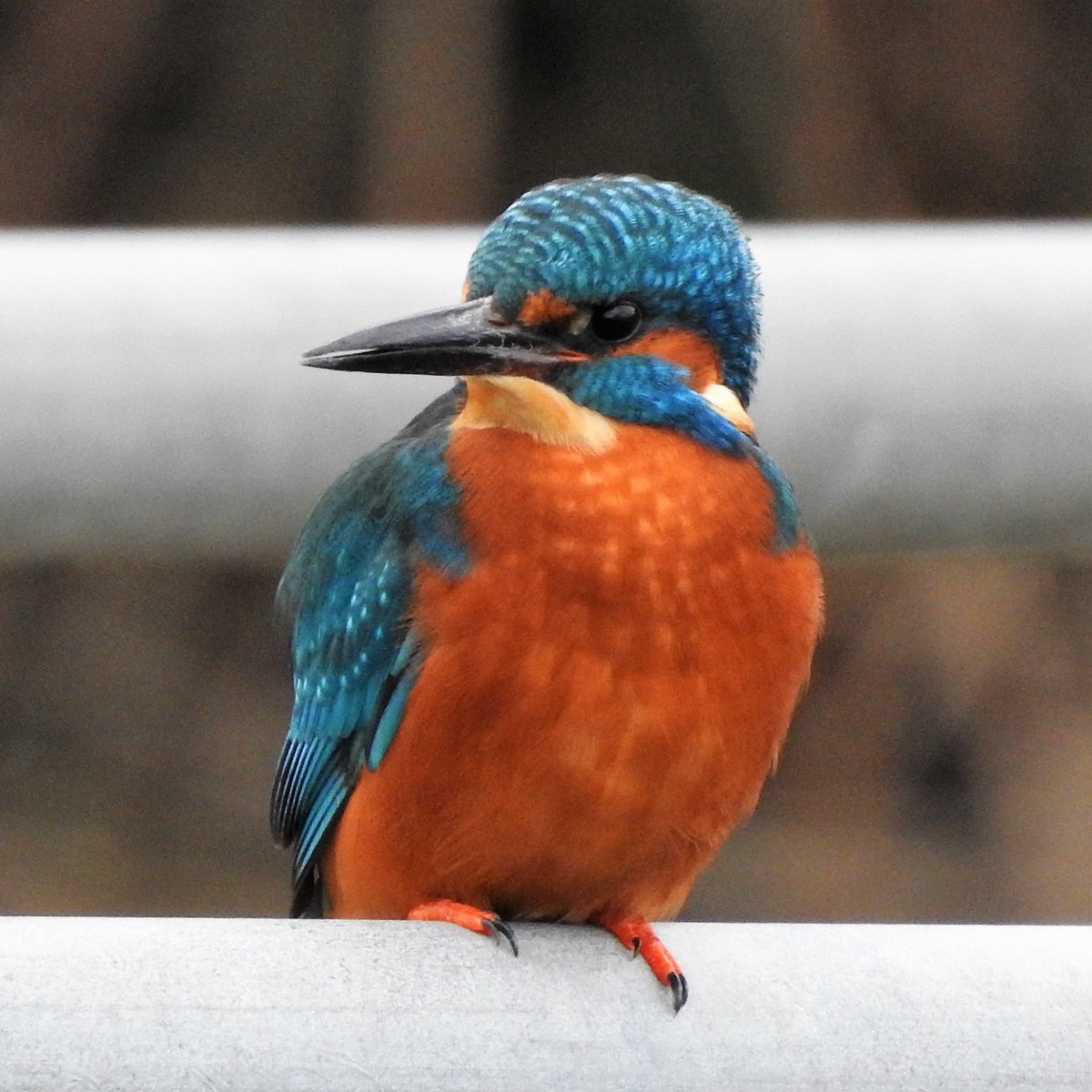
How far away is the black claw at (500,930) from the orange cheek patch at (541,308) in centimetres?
37

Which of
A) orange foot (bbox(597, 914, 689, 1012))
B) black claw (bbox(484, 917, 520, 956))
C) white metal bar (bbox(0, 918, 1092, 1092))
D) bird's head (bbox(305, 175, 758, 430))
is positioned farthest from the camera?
bird's head (bbox(305, 175, 758, 430))

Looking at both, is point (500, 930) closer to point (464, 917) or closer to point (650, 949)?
point (650, 949)

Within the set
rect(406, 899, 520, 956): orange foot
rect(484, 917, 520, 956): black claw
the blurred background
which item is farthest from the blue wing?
the blurred background

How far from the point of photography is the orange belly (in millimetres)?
1295

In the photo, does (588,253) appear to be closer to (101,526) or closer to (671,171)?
(101,526)

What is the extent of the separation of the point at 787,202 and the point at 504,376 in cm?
196

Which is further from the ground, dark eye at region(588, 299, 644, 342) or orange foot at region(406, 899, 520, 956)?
dark eye at region(588, 299, 644, 342)

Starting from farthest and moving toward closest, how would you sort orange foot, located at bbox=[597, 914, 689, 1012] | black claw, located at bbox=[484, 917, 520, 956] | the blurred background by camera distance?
the blurred background → black claw, located at bbox=[484, 917, 520, 956] → orange foot, located at bbox=[597, 914, 689, 1012]

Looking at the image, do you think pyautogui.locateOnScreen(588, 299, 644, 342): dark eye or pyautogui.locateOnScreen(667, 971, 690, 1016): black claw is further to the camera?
pyautogui.locateOnScreen(588, 299, 644, 342): dark eye

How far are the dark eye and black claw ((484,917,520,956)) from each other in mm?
385

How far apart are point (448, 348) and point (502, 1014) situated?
484 millimetres

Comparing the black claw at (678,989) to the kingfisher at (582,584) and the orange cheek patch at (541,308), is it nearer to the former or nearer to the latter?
the kingfisher at (582,584)

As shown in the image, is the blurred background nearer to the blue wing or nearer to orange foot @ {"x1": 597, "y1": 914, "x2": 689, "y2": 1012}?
the blue wing

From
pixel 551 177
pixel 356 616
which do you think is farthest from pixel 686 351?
pixel 551 177
